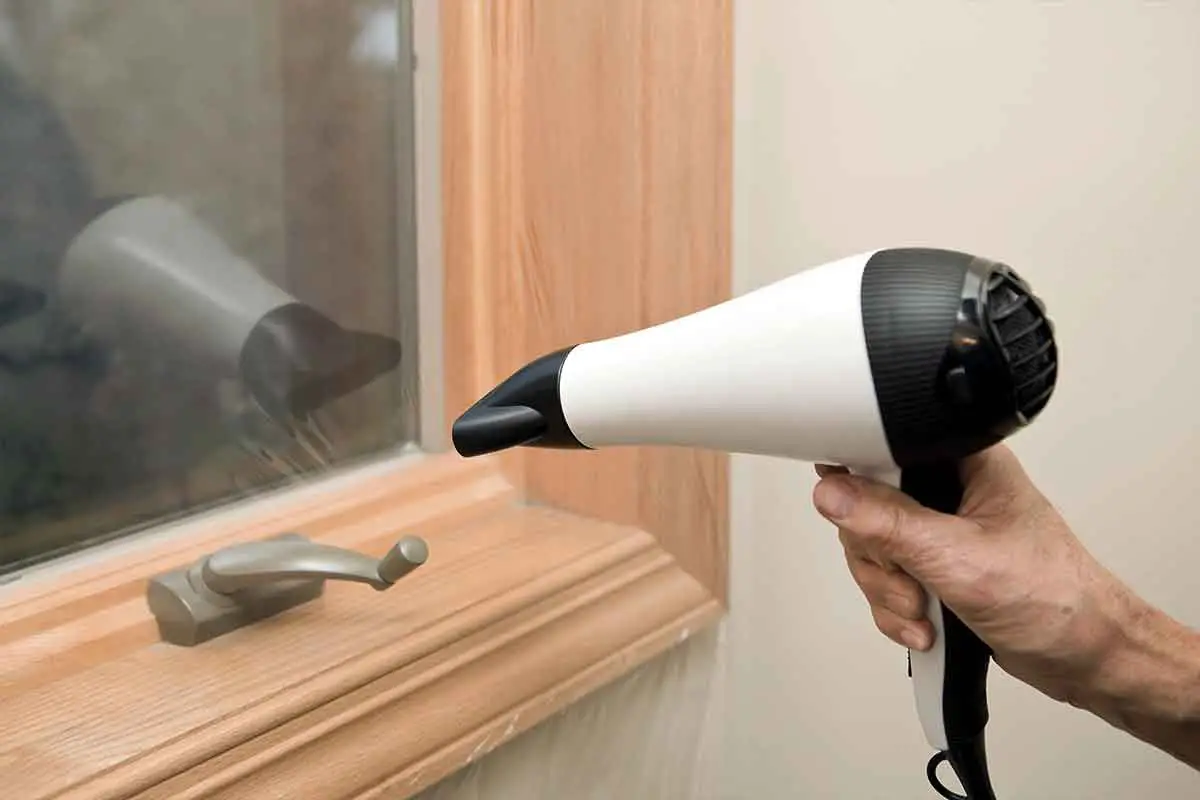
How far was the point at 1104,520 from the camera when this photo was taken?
0.81 metres

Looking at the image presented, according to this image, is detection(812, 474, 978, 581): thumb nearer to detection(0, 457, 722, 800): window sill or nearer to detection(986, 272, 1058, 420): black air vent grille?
detection(986, 272, 1058, 420): black air vent grille

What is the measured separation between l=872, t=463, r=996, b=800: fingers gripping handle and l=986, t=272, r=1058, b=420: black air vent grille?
0.10m

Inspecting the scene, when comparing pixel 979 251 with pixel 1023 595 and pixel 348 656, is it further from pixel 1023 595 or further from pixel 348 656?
pixel 348 656

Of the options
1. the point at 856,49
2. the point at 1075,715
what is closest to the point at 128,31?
the point at 856,49

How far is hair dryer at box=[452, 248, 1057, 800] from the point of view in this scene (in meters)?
0.49

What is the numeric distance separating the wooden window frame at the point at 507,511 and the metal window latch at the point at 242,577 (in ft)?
0.04

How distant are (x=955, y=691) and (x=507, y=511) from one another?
1.20 ft

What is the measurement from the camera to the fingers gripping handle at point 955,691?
2.02 ft

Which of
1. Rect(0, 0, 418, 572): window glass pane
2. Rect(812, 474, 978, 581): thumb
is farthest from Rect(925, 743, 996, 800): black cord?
Rect(0, 0, 418, 572): window glass pane

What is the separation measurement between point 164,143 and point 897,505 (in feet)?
1.48

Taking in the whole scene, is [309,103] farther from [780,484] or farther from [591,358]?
[780,484]

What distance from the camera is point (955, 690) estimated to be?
0.62m

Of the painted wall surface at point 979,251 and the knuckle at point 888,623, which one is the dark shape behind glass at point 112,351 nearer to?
the painted wall surface at point 979,251

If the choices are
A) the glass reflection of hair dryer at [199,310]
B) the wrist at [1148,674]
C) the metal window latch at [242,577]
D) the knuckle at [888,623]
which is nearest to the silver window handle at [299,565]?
the metal window latch at [242,577]
